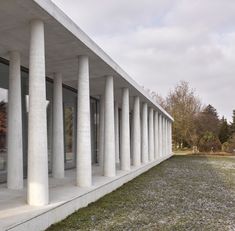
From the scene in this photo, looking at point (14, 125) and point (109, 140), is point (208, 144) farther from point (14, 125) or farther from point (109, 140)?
point (14, 125)

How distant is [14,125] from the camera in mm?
9984

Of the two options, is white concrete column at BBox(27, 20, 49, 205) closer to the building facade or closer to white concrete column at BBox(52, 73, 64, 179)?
the building facade

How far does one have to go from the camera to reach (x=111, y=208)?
29.0ft

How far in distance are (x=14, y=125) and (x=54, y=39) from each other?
257cm

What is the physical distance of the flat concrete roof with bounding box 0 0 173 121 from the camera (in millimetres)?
7312

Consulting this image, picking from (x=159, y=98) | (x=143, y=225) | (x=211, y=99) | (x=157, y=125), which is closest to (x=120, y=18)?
(x=143, y=225)

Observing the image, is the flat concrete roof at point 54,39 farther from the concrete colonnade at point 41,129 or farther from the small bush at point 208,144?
the small bush at point 208,144

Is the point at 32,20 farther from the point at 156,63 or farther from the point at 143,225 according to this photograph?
the point at 156,63

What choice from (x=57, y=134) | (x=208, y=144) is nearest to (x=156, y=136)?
(x=57, y=134)

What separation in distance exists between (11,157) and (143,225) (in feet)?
14.3

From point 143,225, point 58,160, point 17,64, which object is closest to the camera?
point 143,225

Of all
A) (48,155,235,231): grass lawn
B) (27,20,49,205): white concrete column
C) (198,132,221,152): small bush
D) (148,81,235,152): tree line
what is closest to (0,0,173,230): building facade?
(27,20,49,205): white concrete column

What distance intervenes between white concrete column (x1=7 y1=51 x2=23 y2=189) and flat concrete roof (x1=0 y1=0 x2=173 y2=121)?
50cm

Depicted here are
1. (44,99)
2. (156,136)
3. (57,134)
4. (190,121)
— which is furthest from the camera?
(190,121)
